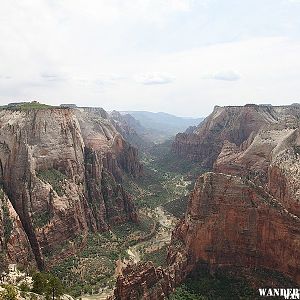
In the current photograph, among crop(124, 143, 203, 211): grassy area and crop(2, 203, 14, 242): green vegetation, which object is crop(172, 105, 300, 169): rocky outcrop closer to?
crop(124, 143, 203, 211): grassy area

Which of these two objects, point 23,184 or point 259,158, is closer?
point 23,184

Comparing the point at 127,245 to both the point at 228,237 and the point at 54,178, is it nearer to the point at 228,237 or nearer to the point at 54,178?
the point at 54,178

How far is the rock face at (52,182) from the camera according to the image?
7825 centimetres

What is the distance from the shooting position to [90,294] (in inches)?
2709

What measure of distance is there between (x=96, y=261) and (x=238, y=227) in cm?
3199

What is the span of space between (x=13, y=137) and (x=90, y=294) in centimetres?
3454

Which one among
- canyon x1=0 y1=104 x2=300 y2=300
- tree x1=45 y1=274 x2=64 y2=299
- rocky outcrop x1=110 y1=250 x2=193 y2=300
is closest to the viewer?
tree x1=45 y1=274 x2=64 y2=299

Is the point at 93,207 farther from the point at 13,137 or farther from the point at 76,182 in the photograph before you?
the point at 13,137

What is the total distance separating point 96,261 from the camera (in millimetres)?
79312

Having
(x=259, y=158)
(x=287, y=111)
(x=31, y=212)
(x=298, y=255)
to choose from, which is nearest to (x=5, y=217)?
(x=31, y=212)

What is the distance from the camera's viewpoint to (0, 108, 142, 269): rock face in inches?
3081

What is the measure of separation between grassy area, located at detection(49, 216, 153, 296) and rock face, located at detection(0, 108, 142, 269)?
10.00 ft

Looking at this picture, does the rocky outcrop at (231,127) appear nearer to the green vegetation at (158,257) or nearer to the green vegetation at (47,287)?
the green vegetation at (158,257)

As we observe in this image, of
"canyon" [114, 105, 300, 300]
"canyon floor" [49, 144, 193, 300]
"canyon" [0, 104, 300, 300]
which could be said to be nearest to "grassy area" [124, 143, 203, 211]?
"canyon floor" [49, 144, 193, 300]
